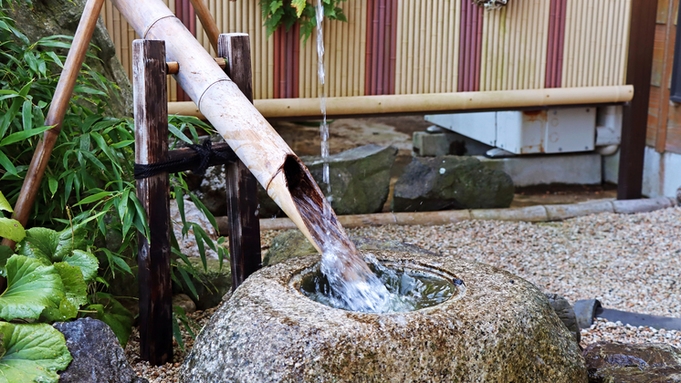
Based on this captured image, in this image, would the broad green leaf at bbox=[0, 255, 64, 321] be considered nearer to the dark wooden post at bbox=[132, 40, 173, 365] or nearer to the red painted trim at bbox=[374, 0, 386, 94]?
the dark wooden post at bbox=[132, 40, 173, 365]

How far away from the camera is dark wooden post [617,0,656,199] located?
6230mm

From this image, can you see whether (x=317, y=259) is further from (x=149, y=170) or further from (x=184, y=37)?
(x=184, y=37)

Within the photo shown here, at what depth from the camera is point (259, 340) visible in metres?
2.24

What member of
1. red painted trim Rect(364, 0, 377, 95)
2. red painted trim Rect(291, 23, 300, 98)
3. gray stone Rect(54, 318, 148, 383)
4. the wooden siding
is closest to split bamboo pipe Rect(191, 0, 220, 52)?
gray stone Rect(54, 318, 148, 383)

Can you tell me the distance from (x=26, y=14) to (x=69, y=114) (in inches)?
32.2

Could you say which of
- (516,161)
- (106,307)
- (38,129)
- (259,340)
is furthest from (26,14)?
(516,161)

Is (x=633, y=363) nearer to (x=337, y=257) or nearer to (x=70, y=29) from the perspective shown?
(x=337, y=257)

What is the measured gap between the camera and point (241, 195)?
135 inches

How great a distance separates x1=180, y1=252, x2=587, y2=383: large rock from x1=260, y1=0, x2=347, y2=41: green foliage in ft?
10.7

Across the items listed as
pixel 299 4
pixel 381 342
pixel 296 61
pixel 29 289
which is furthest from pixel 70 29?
pixel 381 342

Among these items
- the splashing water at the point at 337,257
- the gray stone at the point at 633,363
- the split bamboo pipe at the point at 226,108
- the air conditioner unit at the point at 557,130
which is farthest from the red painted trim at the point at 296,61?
the gray stone at the point at 633,363

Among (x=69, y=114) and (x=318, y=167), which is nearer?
(x=69, y=114)

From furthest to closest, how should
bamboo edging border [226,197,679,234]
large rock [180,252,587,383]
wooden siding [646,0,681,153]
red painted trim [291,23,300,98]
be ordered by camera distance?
1. wooden siding [646,0,681,153]
2. bamboo edging border [226,197,679,234]
3. red painted trim [291,23,300,98]
4. large rock [180,252,587,383]

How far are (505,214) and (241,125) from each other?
3825 millimetres
